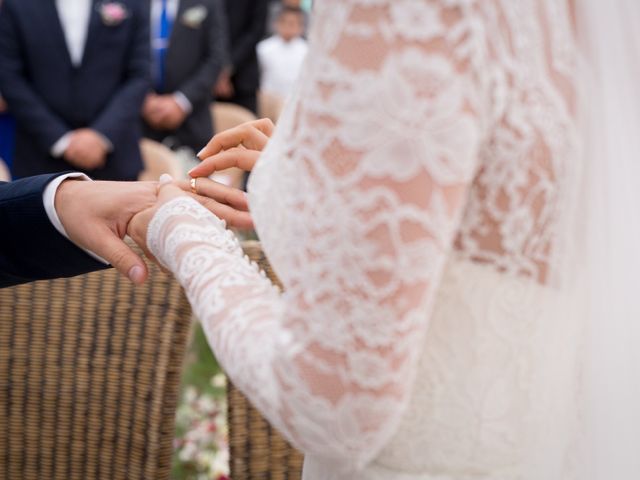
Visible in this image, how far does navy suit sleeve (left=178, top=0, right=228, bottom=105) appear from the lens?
18.1 feet

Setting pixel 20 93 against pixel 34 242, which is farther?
pixel 20 93

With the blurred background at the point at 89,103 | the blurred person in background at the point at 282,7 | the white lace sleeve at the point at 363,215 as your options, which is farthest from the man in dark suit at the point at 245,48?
the white lace sleeve at the point at 363,215

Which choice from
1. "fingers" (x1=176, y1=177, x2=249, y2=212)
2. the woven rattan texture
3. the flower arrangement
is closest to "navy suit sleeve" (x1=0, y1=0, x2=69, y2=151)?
the flower arrangement

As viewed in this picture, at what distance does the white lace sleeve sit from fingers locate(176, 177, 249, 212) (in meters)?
0.56

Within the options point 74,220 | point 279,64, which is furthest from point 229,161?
point 279,64

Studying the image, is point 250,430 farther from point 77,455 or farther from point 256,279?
point 256,279

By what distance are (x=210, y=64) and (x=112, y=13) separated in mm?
1454

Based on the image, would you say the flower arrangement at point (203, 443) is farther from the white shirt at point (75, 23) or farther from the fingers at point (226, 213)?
the white shirt at point (75, 23)

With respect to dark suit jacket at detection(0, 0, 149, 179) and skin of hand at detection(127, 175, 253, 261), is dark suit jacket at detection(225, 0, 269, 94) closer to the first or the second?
dark suit jacket at detection(0, 0, 149, 179)

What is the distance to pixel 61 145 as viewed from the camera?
4344mm

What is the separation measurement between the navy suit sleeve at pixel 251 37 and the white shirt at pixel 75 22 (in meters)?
2.73

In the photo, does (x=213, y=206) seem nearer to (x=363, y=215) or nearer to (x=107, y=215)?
(x=107, y=215)

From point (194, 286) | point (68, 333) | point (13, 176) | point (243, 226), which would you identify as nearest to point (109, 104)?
point (13, 176)

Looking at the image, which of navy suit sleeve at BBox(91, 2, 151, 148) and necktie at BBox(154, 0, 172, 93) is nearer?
navy suit sleeve at BBox(91, 2, 151, 148)
